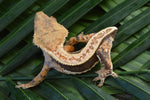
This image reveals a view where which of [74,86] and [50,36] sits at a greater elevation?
[50,36]

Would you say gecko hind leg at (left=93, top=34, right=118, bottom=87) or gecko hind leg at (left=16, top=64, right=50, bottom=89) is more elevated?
gecko hind leg at (left=16, top=64, right=50, bottom=89)

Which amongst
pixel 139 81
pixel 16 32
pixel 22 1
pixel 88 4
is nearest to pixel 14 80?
pixel 16 32

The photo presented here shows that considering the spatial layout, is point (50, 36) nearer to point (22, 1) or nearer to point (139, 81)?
point (22, 1)

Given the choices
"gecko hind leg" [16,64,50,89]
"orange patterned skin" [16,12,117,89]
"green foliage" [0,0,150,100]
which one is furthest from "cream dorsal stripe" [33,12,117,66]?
"gecko hind leg" [16,64,50,89]

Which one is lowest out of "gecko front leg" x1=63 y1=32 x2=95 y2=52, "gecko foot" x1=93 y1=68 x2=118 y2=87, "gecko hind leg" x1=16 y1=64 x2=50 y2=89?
"gecko foot" x1=93 y1=68 x2=118 y2=87

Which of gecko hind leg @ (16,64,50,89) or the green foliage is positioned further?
gecko hind leg @ (16,64,50,89)

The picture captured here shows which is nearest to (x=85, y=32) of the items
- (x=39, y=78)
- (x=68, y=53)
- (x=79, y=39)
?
(x=79, y=39)

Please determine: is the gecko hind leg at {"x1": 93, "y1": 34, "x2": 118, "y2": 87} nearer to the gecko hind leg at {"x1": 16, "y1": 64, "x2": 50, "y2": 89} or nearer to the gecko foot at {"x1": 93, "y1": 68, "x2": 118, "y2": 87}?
the gecko foot at {"x1": 93, "y1": 68, "x2": 118, "y2": 87}

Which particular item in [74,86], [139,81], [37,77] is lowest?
[139,81]
